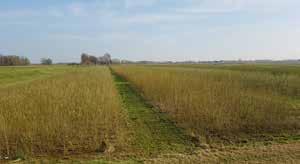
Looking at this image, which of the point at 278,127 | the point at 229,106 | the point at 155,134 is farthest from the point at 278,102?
the point at 155,134

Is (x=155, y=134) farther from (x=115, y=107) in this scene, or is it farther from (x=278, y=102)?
(x=278, y=102)

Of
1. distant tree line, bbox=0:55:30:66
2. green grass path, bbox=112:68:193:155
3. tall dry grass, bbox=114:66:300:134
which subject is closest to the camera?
green grass path, bbox=112:68:193:155

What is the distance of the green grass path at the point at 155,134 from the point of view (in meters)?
6.25

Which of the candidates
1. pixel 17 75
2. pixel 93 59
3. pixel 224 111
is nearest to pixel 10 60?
pixel 93 59

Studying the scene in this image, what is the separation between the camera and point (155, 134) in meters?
7.46

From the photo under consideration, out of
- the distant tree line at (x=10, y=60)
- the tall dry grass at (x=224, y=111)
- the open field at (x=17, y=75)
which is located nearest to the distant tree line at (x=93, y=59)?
the distant tree line at (x=10, y=60)

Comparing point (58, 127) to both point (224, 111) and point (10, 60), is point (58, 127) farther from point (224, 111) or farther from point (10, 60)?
point (10, 60)

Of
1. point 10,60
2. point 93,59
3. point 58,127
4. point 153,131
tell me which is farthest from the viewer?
point 93,59

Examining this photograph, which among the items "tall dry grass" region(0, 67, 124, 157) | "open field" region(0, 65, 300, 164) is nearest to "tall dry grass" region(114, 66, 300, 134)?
"open field" region(0, 65, 300, 164)

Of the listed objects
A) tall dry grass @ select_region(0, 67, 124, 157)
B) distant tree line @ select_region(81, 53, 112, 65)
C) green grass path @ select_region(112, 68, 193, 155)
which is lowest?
green grass path @ select_region(112, 68, 193, 155)

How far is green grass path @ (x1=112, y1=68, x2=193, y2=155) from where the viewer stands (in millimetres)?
6254

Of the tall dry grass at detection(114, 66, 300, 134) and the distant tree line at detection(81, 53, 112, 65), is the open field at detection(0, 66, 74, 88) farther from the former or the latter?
the distant tree line at detection(81, 53, 112, 65)

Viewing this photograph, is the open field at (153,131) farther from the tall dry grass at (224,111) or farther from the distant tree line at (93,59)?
the distant tree line at (93,59)

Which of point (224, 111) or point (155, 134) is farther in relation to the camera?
point (224, 111)
